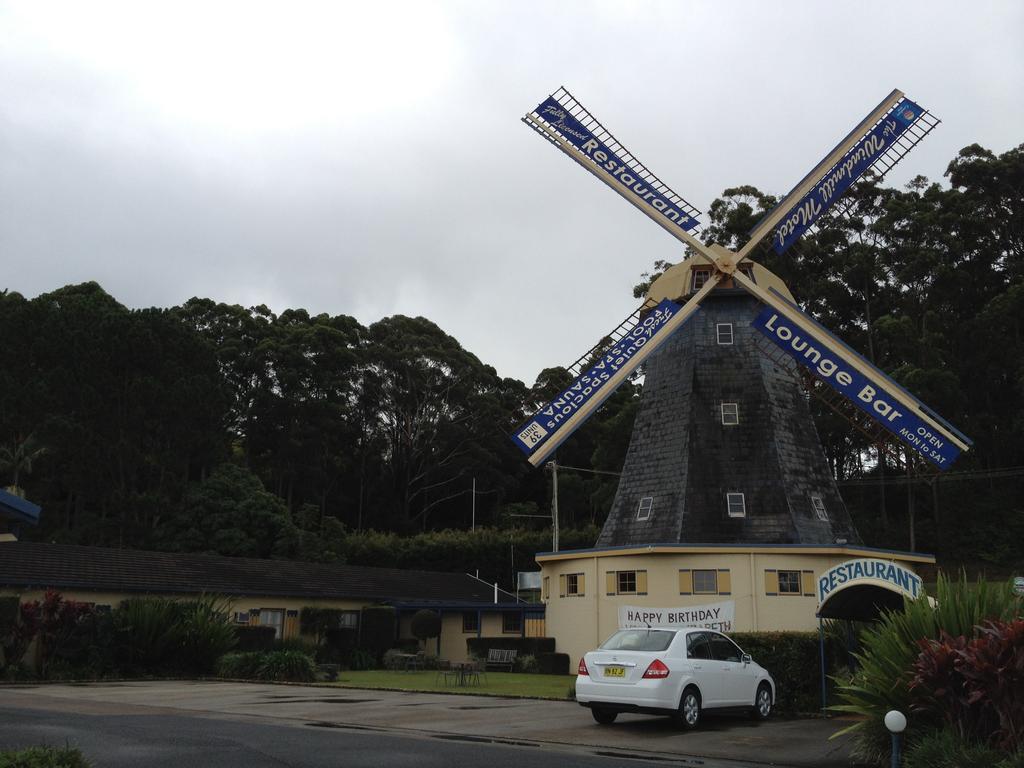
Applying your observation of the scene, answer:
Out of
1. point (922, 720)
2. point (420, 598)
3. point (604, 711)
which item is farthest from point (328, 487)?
point (922, 720)

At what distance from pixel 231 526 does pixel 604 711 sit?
37.9 meters

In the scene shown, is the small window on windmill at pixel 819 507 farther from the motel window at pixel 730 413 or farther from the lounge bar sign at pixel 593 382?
the lounge bar sign at pixel 593 382

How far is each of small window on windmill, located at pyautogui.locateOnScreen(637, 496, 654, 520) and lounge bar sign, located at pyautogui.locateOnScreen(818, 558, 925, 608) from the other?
42.6 feet

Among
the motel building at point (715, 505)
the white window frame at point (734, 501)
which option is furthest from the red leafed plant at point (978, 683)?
the white window frame at point (734, 501)

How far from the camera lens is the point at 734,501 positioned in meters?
27.3

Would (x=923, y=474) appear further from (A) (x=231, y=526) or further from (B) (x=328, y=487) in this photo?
(B) (x=328, y=487)

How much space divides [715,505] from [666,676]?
1403 cm

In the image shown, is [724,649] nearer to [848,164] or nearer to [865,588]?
[865,588]

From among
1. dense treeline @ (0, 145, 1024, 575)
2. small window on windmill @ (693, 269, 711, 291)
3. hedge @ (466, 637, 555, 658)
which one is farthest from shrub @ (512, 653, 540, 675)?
dense treeline @ (0, 145, 1024, 575)

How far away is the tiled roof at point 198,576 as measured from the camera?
27.5m

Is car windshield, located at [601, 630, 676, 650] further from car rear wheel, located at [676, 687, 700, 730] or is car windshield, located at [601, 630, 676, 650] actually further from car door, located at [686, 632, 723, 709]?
car rear wheel, located at [676, 687, 700, 730]

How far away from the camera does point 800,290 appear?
5547 cm

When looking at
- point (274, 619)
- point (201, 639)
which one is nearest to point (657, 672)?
point (201, 639)

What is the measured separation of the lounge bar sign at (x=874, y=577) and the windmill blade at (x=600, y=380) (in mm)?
12363
